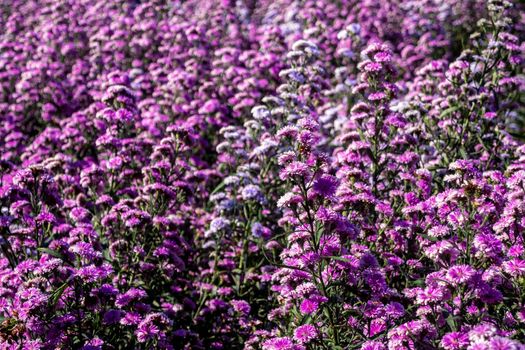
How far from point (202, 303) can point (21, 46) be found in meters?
6.98

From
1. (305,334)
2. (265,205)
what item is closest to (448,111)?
(265,205)

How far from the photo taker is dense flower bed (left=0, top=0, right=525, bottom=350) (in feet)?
11.5

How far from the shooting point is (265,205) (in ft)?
20.5

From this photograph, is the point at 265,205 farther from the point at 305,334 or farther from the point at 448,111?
the point at 305,334

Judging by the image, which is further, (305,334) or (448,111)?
(448,111)

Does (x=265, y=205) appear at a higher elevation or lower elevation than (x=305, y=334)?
lower

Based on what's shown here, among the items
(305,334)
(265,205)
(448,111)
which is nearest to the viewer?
(305,334)

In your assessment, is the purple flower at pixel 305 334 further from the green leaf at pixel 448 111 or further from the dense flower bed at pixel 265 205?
the green leaf at pixel 448 111

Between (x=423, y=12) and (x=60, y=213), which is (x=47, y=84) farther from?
(x=423, y=12)

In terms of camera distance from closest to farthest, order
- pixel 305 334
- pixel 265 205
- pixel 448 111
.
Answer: pixel 305 334 → pixel 448 111 → pixel 265 205

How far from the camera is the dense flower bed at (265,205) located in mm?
3514

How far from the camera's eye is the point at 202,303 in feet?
17.5

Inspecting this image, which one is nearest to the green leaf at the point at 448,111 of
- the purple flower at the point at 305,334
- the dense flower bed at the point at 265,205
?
the dense flower bed at the point at 265,205

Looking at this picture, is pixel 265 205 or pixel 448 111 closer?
pixel 448 111
